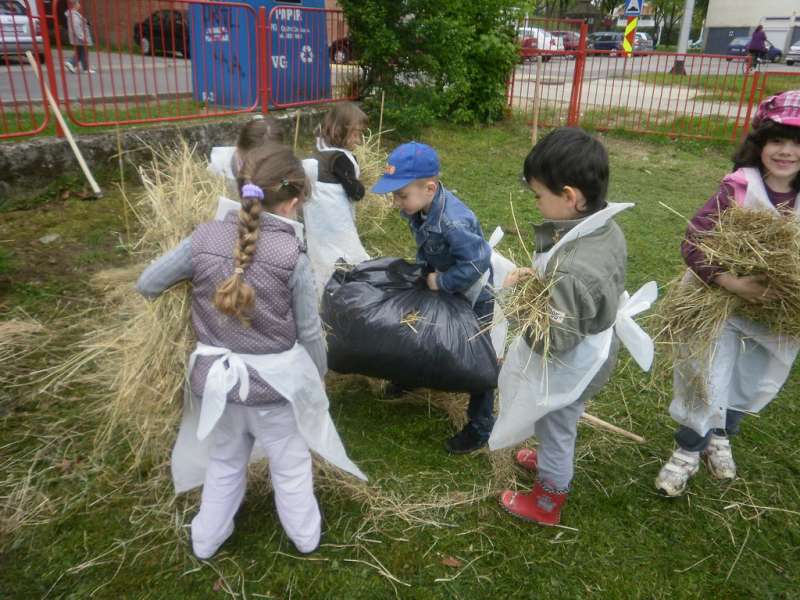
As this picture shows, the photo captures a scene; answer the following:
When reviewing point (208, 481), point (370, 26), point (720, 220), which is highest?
point (370, 26)

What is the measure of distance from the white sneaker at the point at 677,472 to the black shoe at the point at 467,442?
2.49 ft

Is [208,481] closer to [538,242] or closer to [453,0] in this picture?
[538,242]

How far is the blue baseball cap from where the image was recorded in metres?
2.48

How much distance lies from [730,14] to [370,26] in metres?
36.9

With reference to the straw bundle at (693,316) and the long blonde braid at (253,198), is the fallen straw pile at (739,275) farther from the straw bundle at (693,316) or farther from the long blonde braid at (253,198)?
the long blonde braid at (253,198)

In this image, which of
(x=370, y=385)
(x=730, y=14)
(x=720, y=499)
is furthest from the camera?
(x=730, y=14)

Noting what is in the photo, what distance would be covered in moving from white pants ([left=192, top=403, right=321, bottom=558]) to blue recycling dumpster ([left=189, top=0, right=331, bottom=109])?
18.2 feet

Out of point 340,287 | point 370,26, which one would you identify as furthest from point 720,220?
point 370,26

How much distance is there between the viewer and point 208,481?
2.05m

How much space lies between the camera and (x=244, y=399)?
186cm

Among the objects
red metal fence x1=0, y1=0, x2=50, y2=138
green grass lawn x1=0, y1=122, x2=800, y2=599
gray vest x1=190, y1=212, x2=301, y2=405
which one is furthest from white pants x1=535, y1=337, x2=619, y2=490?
red metal fence x1=0, y1=0, x2=50, y2=138

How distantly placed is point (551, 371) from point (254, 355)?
1.00 metres

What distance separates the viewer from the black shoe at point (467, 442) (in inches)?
108

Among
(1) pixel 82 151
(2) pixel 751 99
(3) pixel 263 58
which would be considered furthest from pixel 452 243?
(2) pixel 751 99
